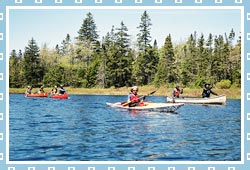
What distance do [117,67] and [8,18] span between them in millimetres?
2056

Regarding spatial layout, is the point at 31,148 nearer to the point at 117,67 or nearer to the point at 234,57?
the point at 117,67

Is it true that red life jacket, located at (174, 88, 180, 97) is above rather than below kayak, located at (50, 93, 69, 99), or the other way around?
above

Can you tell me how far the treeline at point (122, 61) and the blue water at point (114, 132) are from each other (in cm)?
41

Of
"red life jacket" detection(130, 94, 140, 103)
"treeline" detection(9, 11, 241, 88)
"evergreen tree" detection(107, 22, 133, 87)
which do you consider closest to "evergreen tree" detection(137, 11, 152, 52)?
"treeline" detection(9, 11, 241, 88)

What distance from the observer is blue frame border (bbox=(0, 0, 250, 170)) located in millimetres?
6863

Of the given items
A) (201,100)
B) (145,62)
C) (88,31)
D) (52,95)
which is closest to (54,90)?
(52,95)

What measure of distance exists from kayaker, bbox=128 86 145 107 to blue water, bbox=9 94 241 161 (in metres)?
0.14

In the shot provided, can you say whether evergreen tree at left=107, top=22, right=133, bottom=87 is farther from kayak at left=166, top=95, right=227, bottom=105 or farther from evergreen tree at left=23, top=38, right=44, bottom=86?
evergreen tree at left=23, top=38, right=44, bottom=86

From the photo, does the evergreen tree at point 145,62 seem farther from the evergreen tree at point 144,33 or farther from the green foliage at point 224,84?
the green foliage at point 224,84

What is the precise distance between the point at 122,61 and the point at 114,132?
131cm

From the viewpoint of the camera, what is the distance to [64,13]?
7.39 meters

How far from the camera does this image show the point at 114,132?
7.81m

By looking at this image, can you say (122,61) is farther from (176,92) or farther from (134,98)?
(176,92)
